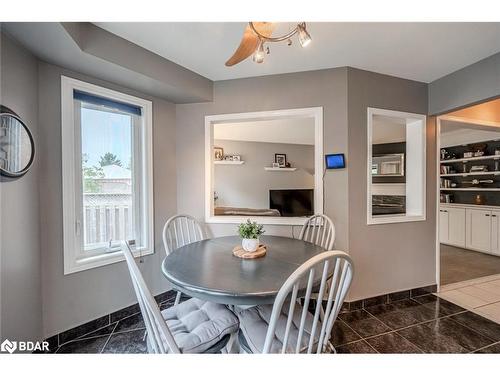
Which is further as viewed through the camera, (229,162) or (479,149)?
(229,162)

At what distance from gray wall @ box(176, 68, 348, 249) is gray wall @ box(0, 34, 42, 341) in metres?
1.21

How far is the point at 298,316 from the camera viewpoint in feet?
4.09

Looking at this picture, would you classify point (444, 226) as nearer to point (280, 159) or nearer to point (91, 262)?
point (280, 159)

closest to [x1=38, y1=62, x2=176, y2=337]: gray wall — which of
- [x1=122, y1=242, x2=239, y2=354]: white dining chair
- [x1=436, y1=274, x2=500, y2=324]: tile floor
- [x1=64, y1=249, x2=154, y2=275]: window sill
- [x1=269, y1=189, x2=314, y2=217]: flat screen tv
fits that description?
[x1=64, y1=249, x2=154, y2=275]: window sill

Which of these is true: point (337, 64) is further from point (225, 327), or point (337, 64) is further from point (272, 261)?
point (225, 327)

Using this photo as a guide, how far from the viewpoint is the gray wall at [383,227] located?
222 centimetres

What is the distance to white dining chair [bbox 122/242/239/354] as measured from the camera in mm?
898

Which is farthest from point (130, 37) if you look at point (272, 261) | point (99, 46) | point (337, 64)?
point (272, 261)

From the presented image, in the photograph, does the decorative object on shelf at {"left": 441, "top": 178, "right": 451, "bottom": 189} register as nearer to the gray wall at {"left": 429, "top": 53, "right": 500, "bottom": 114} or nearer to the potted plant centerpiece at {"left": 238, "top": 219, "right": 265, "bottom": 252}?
the gray wall at {"left": 429, "top": 53, "right": 500, "bottom": 114}

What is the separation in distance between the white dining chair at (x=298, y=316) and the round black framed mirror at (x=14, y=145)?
62.8 inches

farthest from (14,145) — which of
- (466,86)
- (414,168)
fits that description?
(466,86)

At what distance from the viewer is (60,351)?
65.9 inches

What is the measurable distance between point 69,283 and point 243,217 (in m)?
1.53

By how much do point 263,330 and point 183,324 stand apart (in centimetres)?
41
